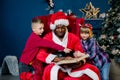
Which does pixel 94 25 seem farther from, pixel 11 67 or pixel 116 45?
pixel 11 67

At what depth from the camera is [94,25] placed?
6.16 m

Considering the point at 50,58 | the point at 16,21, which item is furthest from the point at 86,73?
the point at 16,21

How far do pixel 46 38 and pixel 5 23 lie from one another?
280 cm

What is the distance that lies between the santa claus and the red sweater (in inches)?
Answer: 2.6

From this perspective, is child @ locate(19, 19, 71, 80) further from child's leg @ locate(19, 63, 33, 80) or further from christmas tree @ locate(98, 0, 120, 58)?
christmas tree @ locate(98, 0, 120, 58)

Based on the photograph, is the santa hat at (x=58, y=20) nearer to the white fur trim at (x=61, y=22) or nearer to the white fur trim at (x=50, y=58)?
the white fur trim at (x=61, y=22)

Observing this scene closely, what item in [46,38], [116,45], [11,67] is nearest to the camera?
[46,38]

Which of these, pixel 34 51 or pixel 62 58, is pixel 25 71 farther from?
pixel 62 58

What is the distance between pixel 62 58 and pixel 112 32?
1969 mm

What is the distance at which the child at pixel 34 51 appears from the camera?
344 centimetres

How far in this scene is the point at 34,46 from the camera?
3.51 m

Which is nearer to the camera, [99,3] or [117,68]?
[117,68]

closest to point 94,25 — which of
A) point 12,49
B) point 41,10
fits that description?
point 41,10

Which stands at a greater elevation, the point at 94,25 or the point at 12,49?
the point at 94,25
